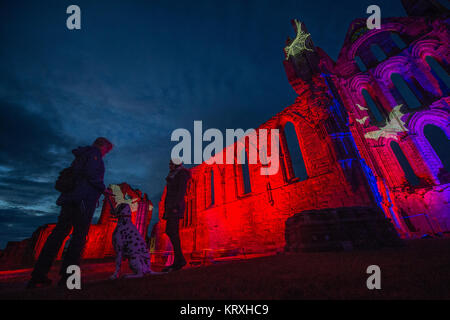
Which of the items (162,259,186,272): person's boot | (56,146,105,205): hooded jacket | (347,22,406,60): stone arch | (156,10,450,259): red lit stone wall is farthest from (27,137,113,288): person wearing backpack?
(347,22,406,60): stone arch

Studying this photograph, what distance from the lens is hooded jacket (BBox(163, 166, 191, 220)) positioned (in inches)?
127

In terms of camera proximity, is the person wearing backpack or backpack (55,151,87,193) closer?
the person wearing backpack

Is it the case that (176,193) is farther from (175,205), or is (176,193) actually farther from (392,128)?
(392,128)

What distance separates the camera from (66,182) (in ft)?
8.00

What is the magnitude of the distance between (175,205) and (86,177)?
1451 millimetres

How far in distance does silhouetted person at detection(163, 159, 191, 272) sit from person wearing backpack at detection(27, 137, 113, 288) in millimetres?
1045

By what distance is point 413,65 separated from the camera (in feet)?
39.7

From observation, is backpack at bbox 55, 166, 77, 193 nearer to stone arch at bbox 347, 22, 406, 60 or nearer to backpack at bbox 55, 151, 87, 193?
backpack at bbox 55, 151, 87, 193

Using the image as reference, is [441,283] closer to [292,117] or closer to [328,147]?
[328,147]

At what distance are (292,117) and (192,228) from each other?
9.90 meters

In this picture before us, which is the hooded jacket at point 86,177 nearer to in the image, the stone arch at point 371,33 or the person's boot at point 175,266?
the person's boot at point 175,266

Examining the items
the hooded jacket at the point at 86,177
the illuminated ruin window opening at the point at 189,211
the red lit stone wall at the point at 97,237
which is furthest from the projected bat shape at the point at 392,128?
the red lit stone wall at the point at 97,237
